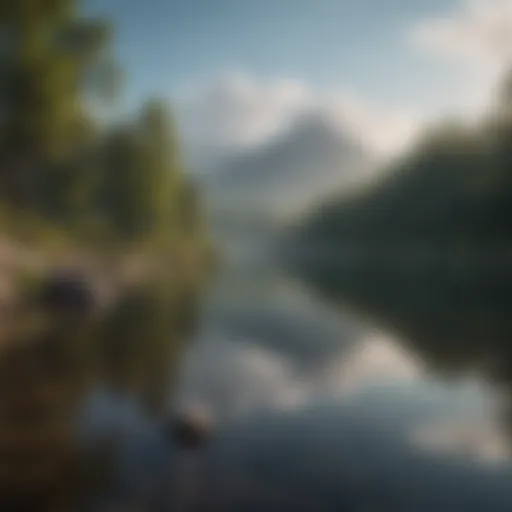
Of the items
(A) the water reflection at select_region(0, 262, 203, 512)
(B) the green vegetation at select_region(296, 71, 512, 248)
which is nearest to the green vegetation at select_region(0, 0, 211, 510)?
(A) the water reflection at select_region(0, 262, 203, 512)

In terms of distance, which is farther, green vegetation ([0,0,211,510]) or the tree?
the tree

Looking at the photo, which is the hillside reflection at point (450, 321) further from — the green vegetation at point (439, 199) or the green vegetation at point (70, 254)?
the green vegetation at point (439, 199)

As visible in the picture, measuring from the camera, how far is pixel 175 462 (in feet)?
13.7

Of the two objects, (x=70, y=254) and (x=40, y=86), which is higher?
(x=40, y=86)

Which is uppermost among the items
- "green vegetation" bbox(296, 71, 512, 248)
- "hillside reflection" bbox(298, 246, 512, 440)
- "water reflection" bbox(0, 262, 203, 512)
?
"green vegetation" bbox(296, 71, 512, 248)

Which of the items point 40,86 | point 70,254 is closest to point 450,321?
point 70,254

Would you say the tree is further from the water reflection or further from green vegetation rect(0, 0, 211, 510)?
the water reflection

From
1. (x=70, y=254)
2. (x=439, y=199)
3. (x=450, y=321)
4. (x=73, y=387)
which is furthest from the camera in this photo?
(x=439, y=199)

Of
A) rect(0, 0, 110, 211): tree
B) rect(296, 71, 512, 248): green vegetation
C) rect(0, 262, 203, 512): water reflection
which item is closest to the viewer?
rect(0, 262, 203, 512): water reflection

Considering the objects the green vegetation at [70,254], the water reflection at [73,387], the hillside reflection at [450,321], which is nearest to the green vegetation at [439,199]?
the hillside reflection at [450,321]

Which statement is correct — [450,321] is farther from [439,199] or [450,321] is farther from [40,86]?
[439,199]

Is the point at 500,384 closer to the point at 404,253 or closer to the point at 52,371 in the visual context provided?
the point at 52,371

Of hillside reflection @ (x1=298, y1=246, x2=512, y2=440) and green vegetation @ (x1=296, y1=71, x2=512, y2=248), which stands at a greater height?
green vegetation @ (x1=296, y1=71, x2=512, y2=248)

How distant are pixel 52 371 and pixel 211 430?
231 cm
